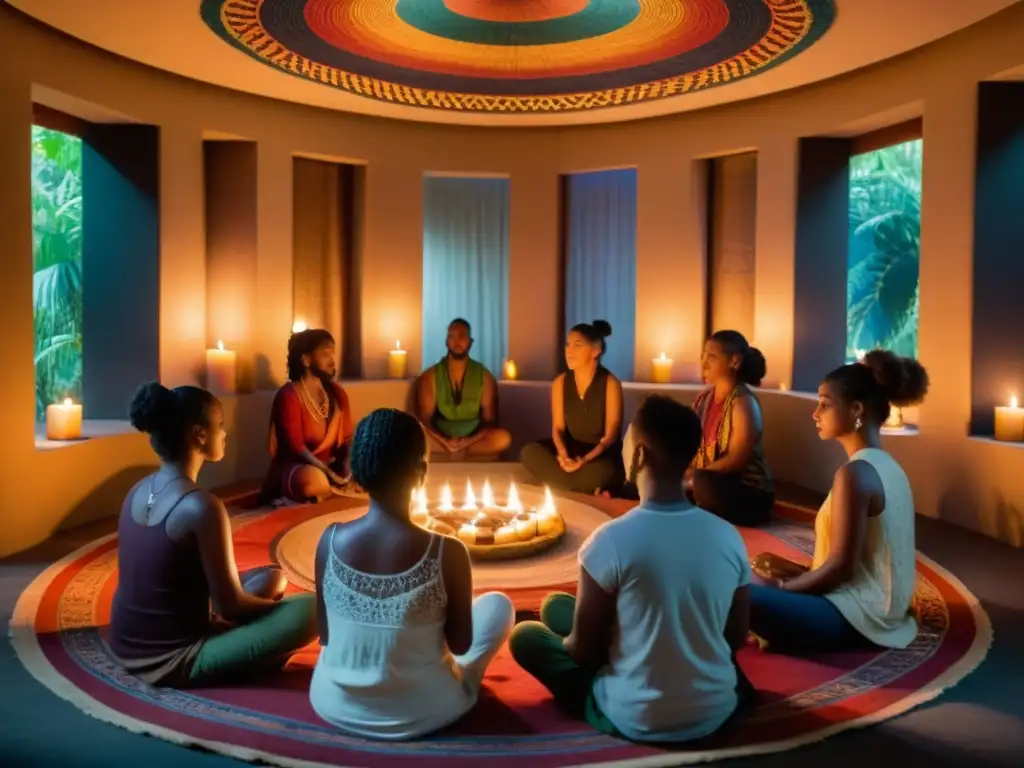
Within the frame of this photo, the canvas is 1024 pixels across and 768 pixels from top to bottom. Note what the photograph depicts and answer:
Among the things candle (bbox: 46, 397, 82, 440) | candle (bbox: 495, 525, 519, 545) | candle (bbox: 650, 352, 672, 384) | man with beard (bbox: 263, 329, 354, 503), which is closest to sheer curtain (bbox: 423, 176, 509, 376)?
candle (bbox: 650, 352, 672, 384)

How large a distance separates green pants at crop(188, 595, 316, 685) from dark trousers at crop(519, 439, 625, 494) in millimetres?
3280

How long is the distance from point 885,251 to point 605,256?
7.42ft

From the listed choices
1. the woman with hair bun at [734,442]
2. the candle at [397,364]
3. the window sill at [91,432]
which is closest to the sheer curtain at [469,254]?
the candle at [397,364]

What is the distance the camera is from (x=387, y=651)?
8.79ft

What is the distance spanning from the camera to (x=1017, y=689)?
10.6ft

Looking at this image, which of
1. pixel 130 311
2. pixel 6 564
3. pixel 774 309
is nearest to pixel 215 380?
pixel 130 311

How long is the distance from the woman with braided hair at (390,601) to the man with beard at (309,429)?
3311 millimetres

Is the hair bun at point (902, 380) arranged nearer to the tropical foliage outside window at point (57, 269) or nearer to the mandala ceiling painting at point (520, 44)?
the mandala ceiling painting at point (520, 44)

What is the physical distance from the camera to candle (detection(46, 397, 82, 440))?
564cm

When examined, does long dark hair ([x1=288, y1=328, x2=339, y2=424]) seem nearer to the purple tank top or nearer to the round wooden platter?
the round wooden platter

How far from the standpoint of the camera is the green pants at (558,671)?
114 inches

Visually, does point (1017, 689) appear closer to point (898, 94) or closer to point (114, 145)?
point (898, 94)

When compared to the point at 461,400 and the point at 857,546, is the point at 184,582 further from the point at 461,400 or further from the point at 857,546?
the point at 461,400

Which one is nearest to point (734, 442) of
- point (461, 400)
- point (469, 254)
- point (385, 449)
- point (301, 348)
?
point (461, 400)
